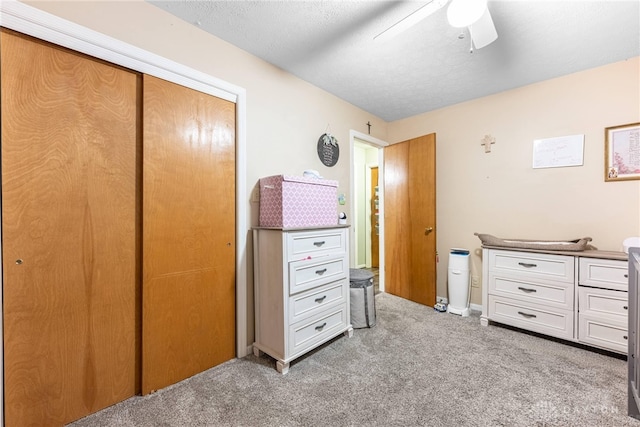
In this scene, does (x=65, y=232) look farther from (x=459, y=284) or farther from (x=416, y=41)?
(x=459, y=284)

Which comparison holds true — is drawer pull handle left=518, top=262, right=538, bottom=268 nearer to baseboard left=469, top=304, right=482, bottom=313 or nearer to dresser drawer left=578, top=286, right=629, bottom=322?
dresser drawer left=578, top=286, right=629, bottom=322

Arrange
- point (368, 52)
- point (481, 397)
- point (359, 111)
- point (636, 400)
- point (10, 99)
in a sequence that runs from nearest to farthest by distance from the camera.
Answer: point (10, 99) → point (636, 400) → point (481, 397) → point (368, 52) → point (359, 111)

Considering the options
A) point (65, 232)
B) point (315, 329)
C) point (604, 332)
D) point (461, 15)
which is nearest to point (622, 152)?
point (604, 332)

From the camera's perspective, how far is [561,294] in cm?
211

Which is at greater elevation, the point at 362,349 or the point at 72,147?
the point at 72,147

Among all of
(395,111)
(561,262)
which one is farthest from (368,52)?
(561,262)

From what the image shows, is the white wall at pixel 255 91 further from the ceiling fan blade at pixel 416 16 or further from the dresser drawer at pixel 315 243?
the ceiling fan blade at pixel 416 16

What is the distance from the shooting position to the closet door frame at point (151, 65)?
1.18m

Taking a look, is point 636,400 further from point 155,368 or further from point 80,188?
point 80,188

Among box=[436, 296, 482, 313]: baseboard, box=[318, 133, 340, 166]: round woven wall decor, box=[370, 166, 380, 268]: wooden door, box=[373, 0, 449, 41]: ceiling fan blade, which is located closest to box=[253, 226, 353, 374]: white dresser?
box=[318, 133, 340, 166]: round woven wall decor

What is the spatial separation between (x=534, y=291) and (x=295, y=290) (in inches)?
84.2

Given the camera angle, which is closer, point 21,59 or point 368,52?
point 21,59

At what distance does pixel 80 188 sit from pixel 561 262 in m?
3.45

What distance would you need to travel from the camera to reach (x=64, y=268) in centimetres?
132
